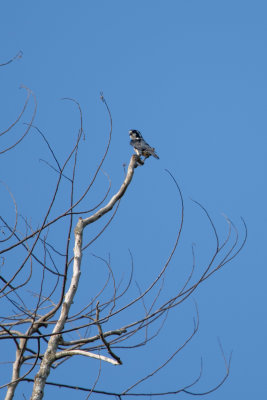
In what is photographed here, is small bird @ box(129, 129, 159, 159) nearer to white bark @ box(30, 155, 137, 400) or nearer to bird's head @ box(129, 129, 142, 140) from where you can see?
bird's head @ box(129, 129, 142, 140)

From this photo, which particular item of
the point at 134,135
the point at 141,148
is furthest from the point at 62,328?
the point at 134,135

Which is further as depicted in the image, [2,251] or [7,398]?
[7,398]

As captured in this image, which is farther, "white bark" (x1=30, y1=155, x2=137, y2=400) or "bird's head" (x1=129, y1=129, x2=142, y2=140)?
"bird's head" (x1=129, y1=129, x2=142, y2=140)

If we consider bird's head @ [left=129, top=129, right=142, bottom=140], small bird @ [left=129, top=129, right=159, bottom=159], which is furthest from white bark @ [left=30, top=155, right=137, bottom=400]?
bird's head @ [left=129, top=129, right=142, bottom=140]

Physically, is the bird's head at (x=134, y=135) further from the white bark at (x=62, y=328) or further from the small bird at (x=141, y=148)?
the white bark at (x=62, y=328)

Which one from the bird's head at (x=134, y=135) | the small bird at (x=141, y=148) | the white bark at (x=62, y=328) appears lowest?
the white bark at (x=62, y=328)

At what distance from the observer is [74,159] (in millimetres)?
2906

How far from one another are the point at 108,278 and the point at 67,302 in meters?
0.75

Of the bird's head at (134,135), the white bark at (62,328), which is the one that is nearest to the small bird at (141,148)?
the bird's head at (134,135)

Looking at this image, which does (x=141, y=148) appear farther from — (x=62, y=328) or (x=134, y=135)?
(x=62, y=328)

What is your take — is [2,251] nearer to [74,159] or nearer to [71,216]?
[71,216]

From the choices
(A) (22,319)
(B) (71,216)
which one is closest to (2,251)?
(B) (71,216)

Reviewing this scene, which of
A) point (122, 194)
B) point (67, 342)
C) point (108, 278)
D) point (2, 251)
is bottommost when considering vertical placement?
point (67, 342)

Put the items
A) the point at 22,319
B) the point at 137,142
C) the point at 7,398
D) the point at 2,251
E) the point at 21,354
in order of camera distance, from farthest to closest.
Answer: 1. the point at 137,142
2. the point at 22,319
3. the point at 21,354
4. the point at 7,398
5. the point at 2,251
